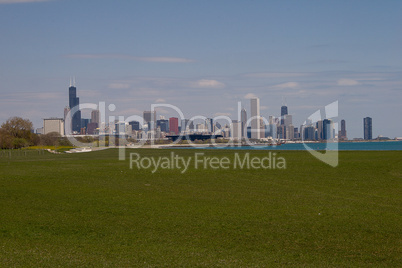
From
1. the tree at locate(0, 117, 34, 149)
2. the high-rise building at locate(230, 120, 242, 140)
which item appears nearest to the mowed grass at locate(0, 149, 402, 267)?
the tree at locate(0, 117, 34, 149)

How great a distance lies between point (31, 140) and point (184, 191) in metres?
105

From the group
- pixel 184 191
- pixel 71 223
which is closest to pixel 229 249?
pixel 71 223

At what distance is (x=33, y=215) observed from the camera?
1405cm

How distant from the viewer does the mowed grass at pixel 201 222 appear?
938 cm

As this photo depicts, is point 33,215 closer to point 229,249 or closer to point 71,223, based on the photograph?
point 71,223

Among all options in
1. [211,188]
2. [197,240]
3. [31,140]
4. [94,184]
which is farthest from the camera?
[31,140]

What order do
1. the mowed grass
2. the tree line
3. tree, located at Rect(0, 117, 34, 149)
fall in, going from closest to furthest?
the mowed grass, the tree line, tree, located at Rect(0, 117, 34, 149)

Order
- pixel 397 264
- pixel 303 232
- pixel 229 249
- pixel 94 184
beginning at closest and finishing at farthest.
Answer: pixel 397 264, pixel 229 249, pixel 303 232, pixel 94 184

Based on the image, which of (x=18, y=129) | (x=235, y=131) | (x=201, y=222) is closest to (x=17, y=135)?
(x=18, y=129)

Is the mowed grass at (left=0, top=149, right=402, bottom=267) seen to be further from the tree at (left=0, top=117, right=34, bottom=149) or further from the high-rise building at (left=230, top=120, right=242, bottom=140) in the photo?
the high-rise building at (left=230, top=120, right=242, bottom=140)

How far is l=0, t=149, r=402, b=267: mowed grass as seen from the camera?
9375mm
